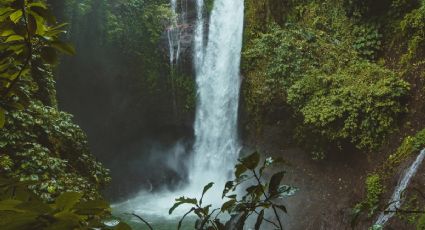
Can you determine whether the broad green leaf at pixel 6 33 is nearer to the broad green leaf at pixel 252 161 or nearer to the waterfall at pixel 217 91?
the broad green leaf at pixel 252 161

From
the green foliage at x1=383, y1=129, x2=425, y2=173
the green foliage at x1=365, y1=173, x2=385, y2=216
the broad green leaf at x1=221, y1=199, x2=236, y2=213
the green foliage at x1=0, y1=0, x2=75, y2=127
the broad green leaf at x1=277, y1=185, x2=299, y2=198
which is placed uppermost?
the green foliage at x1=0, y1=0, x2=75, y2=127

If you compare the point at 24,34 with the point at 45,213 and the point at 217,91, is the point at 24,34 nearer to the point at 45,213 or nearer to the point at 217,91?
the point at 45,213

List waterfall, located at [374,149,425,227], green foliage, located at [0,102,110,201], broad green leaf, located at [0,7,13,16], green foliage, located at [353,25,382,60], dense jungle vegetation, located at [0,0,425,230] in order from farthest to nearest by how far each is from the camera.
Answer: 1. green foliage, located at [353,25,382,60]
2. waterfall, located at [374,149,425,227]
3. green foliage, located at [0,102,110,201]
4. dense jungle vegetation, located at [0,0,425,230]
5. broad green leaf, located at [0,7,13,16]

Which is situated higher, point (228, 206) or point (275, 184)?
point (275, 184)

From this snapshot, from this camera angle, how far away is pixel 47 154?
4328mm

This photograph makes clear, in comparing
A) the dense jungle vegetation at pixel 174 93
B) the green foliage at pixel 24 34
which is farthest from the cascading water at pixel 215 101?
the green foliage at pixel 24 34

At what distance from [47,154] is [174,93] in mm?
8967

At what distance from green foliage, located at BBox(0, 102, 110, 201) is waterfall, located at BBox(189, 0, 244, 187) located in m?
6.86

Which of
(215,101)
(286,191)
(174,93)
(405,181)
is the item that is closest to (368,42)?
(405,181)

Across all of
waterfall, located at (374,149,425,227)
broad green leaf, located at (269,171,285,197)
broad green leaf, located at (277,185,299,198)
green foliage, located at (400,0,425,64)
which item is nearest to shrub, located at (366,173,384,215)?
waterfall, located at (374,149,425,227)

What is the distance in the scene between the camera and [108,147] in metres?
12.6

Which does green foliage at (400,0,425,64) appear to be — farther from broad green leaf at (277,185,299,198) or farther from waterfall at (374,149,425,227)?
broad green leaf at (277,185,299,198)

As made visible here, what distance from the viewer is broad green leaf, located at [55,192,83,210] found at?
797mm

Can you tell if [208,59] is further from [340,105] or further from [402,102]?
[402,102]
